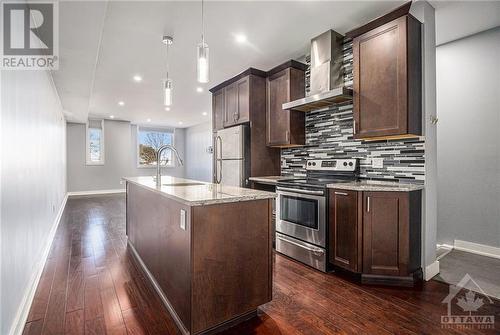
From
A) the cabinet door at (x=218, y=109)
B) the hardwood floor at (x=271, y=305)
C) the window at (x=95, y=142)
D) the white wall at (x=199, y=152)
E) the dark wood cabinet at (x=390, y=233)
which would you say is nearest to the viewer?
the hardwood floor at (x=271, y=305)

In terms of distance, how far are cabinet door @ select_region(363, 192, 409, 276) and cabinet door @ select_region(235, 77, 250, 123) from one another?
222 centimetres

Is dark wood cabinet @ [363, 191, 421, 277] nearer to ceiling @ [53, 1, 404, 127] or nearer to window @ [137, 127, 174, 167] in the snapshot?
ceiling @ [53, 1, 404, 127]

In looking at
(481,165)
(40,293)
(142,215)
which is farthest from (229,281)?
(481,165)

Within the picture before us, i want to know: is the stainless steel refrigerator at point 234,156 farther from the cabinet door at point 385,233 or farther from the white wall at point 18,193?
the white wall at point 18,193

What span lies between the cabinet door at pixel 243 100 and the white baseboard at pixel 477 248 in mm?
3281

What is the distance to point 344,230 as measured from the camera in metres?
2.52

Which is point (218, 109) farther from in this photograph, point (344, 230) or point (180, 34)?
point (344, 230)

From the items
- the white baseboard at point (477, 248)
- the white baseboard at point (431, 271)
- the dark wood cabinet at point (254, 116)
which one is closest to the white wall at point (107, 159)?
the dark wood cabinet at point (254, 116)

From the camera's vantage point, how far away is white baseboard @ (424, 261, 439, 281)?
2488mm

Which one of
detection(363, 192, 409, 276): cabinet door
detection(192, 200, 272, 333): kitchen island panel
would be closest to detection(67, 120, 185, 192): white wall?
detection(192, 200, 272, 333): kitchen island panel

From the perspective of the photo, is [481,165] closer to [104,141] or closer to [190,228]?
[190,228]

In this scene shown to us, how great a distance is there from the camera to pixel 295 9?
2557 millimetres

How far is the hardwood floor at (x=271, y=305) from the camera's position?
5.73 feet

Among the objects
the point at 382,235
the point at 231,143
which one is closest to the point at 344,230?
the point at 382,235
